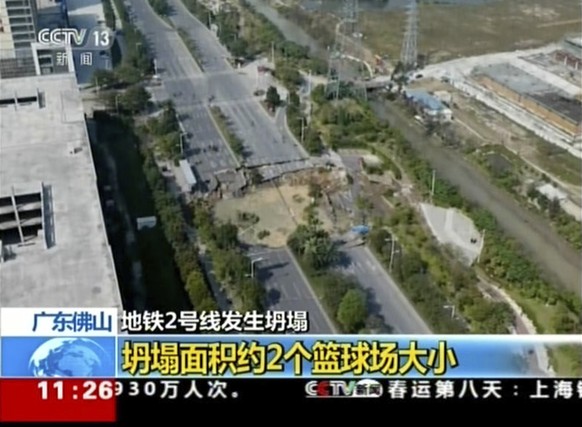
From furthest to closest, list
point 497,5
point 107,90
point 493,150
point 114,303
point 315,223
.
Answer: point 497,5 → point 107,90 → point 493,150 → point 315,223 → point 114,303

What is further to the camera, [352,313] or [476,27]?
[476,27]

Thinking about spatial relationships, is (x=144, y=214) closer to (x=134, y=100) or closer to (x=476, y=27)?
(x=134, y=100)

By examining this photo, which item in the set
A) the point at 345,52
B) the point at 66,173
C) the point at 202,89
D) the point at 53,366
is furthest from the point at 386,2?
the point at 53,366

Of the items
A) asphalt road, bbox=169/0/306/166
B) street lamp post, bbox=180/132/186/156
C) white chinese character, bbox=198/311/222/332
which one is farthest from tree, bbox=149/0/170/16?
white chinese character, bbox=198/311/222/332

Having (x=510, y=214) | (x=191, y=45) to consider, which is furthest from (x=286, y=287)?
(x=191, y=45)

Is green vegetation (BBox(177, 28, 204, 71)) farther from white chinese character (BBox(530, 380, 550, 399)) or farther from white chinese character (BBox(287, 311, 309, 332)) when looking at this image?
white chinese character (BBox(530, 380, 550, 399))

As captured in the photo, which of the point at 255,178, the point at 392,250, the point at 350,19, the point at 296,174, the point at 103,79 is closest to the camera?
the point at 392,250

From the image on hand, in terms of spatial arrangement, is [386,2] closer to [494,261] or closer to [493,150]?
[493,150]
